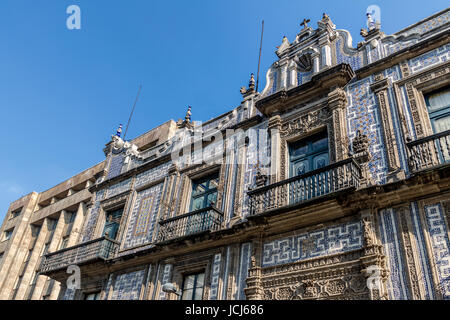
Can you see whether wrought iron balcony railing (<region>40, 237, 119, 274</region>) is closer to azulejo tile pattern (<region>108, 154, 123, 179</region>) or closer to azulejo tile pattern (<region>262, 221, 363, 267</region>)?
azulejo tile pattern (<region>108, 154, 123, 179</region>)

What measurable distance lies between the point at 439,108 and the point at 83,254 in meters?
11.5

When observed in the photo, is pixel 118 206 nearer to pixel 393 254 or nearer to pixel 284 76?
pixel 284 76

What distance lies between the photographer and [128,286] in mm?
12703

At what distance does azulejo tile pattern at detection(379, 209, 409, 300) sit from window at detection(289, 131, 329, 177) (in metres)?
2.60

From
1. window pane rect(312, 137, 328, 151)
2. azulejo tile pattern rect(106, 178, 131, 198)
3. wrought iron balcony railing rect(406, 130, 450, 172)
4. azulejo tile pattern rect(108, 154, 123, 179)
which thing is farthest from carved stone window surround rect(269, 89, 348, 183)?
azulejo tile pattern rect(108, 154, 123, 179)

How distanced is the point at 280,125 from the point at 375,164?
11.5 feet

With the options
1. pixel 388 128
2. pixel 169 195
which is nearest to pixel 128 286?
pixel 169 195

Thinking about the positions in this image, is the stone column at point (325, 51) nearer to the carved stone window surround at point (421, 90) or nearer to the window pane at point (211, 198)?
the carved stone window surround at point (421, 90)

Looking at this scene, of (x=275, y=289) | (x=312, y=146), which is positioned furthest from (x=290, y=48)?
(x=275, y=289)

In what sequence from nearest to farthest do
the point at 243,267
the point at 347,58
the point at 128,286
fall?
the point at 243,267
the point at 347,58
the point at 128,286

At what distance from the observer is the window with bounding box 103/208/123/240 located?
15.2 meters

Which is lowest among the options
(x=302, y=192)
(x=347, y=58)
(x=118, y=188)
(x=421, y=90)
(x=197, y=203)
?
(x=302, y=192)

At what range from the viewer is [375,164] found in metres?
9.69
